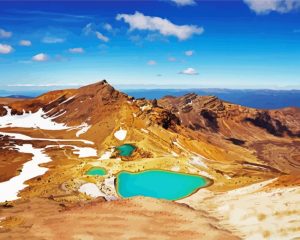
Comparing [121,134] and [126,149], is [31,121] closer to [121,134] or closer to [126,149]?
[121,134]

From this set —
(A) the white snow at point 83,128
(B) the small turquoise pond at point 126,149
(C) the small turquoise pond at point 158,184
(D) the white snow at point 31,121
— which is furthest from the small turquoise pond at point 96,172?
(D) the white snow at point 31,121

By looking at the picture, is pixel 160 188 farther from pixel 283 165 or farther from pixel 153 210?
pixel 283 165

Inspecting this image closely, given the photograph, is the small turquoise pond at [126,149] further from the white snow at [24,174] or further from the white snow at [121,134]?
the white snow at [24,174]

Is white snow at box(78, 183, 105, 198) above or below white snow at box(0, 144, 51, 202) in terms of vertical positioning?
above

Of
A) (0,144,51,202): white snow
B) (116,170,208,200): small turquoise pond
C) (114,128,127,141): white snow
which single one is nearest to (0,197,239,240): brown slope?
(116,170,208,200): small turquoise pond

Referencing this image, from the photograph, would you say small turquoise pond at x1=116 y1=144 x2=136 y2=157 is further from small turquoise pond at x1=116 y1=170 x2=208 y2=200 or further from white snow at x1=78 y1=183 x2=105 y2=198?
white snow at x1=78 y1=183 x2=105 y2=198

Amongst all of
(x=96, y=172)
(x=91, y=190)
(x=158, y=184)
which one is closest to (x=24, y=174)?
(x=96, y=172)
